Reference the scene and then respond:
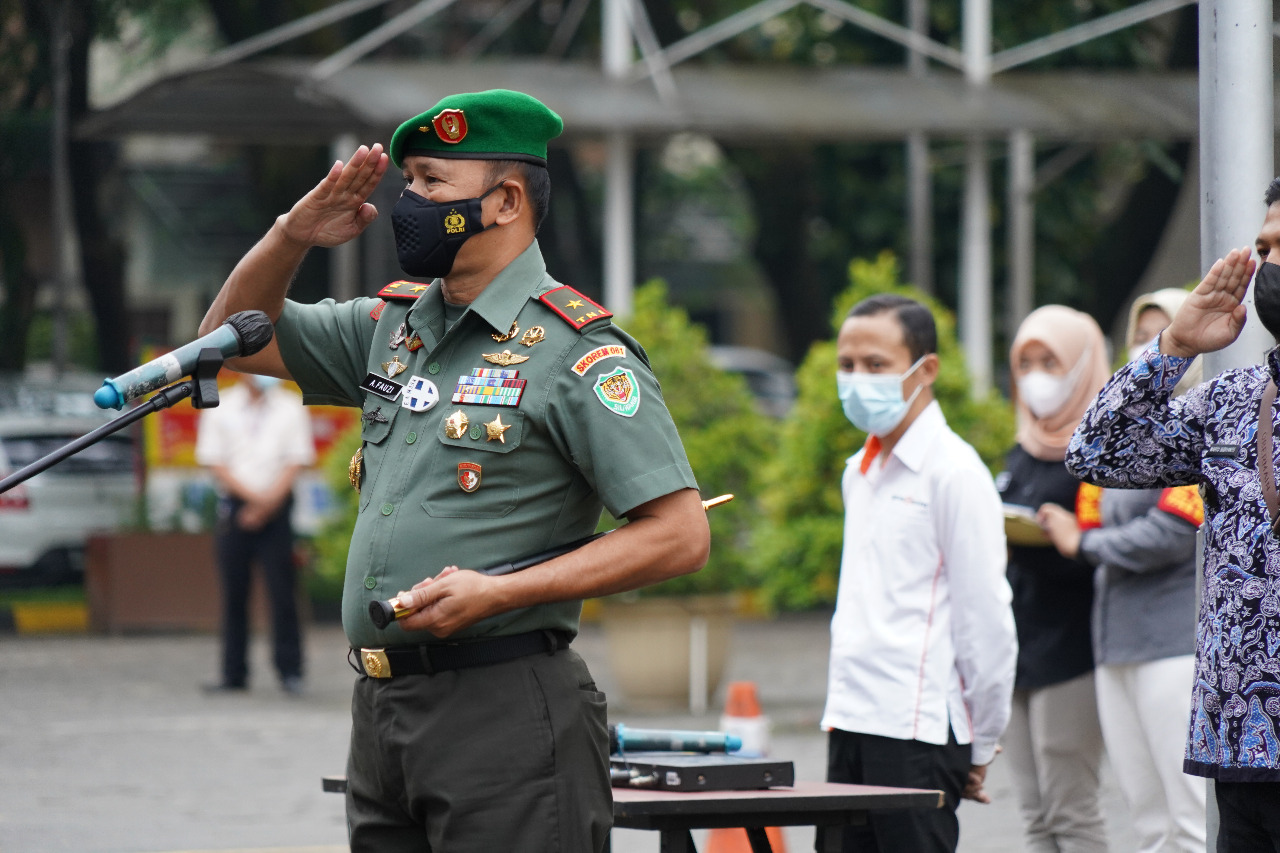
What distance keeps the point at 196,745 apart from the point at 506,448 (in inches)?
255

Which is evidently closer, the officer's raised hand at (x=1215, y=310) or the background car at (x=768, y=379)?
the officer's raised hand at (x=1215, y=310)

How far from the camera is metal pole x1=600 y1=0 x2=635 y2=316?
13930 mm

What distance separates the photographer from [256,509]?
10414 mm

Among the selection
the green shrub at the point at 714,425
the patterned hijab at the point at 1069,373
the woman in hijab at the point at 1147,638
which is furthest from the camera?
the green shrub at the point at 714,425

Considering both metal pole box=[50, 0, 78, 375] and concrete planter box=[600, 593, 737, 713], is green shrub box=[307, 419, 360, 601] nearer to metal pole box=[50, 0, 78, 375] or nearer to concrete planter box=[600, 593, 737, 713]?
concrete planter box=[600, 593, 737, 713]

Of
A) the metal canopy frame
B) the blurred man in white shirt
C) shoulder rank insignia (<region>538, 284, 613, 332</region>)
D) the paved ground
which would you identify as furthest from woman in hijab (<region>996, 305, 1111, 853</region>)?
the metal canopy frame

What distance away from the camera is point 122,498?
44.4 ft

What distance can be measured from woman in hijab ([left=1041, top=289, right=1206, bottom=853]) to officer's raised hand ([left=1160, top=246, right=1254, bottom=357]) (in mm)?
1613

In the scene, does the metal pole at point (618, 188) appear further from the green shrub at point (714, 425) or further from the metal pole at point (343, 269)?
the green shrub at point (714, 425)

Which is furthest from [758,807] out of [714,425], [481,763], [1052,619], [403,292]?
[714,425]

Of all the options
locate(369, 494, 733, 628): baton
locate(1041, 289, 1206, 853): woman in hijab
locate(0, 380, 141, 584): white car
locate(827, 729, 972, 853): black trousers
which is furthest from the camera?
locate(0, 380, 141, 584): white car

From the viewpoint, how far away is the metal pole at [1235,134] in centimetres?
387

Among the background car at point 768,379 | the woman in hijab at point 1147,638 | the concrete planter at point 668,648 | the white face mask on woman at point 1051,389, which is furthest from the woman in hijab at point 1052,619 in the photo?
the background car at point 768,379

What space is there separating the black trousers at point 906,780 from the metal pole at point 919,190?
1139cm
